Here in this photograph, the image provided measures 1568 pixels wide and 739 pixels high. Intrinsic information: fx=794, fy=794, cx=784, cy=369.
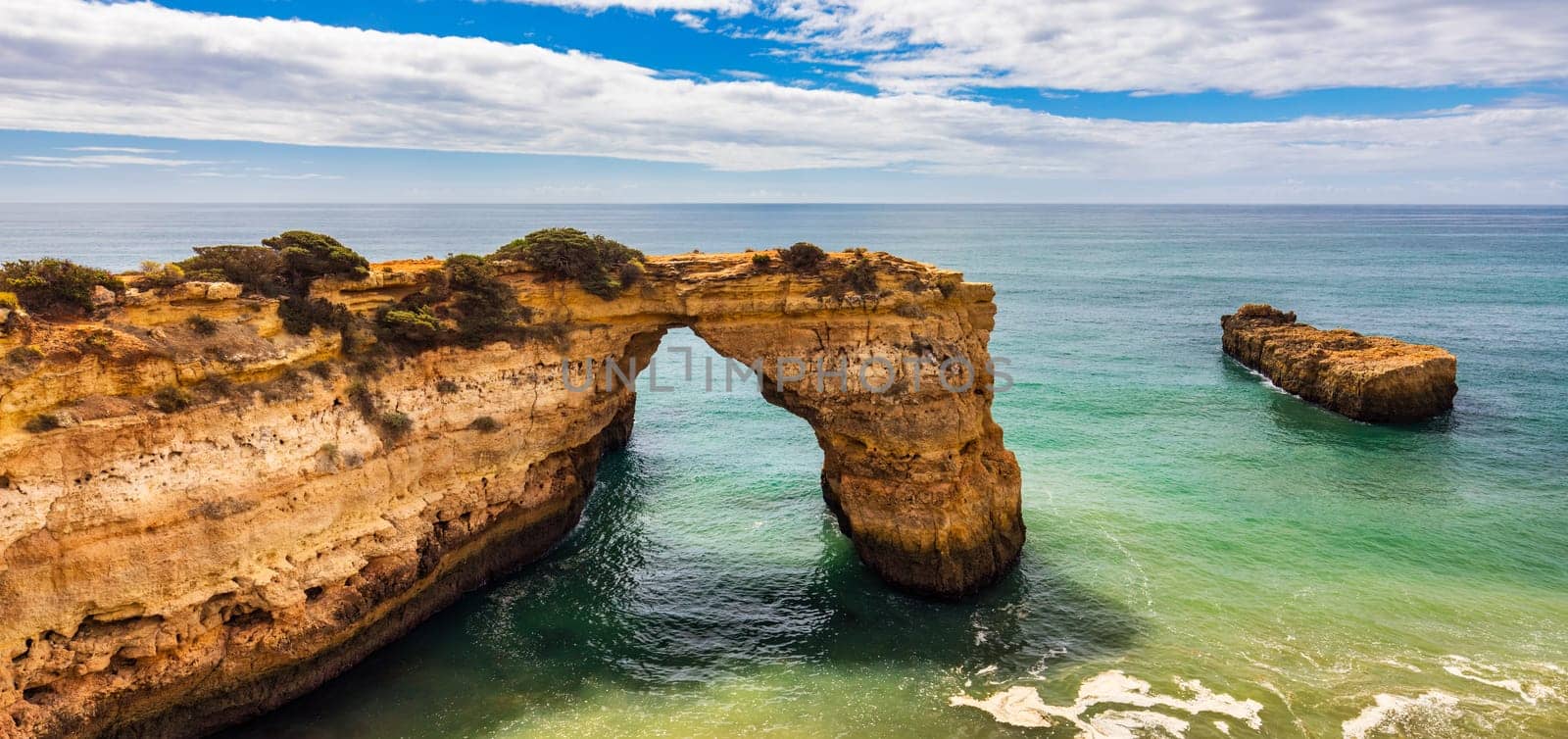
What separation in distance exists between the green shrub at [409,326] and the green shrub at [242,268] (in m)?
2.68

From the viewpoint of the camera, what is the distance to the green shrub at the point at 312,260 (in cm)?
2202

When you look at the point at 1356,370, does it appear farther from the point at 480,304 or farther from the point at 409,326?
the point at 409,326

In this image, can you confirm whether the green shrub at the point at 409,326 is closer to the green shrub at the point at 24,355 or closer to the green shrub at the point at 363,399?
the green shrub at the point at 363,399

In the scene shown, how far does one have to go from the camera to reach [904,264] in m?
25.6

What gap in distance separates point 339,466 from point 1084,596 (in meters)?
21.6

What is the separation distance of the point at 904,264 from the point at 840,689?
12911 mm

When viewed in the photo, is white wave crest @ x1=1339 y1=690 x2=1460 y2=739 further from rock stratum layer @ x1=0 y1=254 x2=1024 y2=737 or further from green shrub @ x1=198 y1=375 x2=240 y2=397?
green shrub @ x1=198 y1=375 x2=240 y2=397

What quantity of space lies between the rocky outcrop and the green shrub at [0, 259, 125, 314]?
5301cm

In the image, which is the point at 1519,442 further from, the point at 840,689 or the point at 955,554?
the point at 840,689

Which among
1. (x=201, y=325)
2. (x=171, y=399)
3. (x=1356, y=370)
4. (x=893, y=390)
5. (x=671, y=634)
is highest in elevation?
(x=201, y=325)

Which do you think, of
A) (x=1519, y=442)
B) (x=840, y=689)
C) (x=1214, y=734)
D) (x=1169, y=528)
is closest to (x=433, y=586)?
(x=840, y=689)

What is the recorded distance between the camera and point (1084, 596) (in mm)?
24641

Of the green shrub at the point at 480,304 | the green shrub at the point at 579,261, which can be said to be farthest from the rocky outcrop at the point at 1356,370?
the green shrub at the point at 480,304

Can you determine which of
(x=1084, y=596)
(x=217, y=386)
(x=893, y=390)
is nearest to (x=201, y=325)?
(x=217, y=386)
